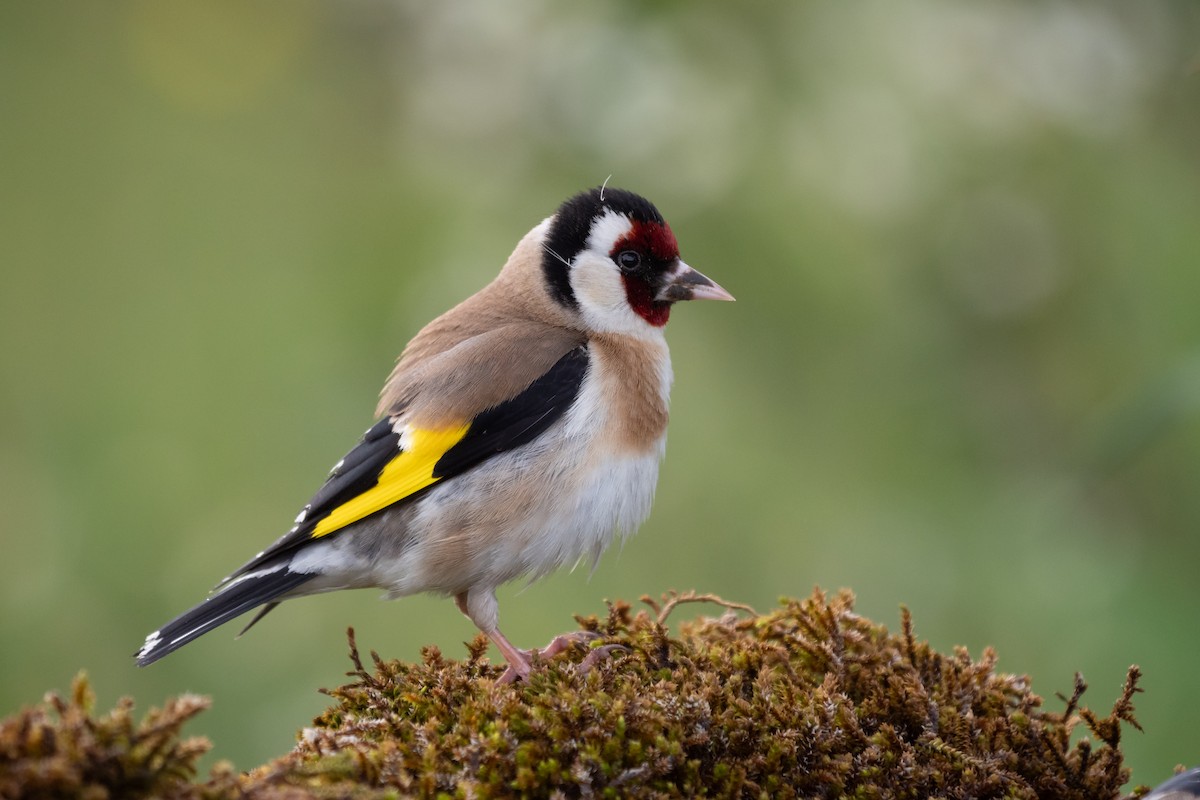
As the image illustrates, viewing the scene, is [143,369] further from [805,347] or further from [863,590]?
[863,590]

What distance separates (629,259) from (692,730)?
2.33m

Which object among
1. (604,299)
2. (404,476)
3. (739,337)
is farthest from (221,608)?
(739,337)

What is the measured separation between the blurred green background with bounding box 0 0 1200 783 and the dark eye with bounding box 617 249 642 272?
58.4 inches

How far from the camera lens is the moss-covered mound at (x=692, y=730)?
2363 millimetres

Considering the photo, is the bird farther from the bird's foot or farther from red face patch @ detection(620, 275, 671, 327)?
red face patch @ detection(620, 275, 671, 327)

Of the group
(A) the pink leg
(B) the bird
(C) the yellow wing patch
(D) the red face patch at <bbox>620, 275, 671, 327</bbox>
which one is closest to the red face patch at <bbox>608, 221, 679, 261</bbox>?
(D) the red face patch at <bbox>620, 275, 671, 327</bbox>

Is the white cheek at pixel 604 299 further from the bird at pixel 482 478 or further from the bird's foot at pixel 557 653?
the bird's foot at pixel 557 653

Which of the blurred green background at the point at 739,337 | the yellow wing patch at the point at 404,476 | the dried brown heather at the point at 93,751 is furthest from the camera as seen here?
the blurred green background at the point at 739,337

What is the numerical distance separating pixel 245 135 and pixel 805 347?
414 centimetres

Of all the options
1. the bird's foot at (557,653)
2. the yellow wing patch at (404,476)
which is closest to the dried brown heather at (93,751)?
the bird's foot at (557,653)

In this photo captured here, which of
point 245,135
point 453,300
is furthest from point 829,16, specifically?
point 245,135

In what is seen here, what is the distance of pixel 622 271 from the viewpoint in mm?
4645

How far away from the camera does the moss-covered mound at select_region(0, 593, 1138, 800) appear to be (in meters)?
2.36

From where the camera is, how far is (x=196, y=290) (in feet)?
24.2
